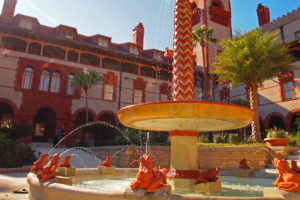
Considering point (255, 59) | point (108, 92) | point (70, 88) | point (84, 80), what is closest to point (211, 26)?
point (108, 92)

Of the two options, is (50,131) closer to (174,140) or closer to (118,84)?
(118,84)

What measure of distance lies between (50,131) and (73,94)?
496 cm

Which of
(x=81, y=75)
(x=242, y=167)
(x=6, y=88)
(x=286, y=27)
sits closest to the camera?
(x=242, y=167)

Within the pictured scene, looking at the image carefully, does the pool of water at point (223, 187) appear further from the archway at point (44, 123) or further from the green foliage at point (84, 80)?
the archway at point (44, 123)

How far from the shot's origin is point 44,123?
27.1m

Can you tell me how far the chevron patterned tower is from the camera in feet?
16.9

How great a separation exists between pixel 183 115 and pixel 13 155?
10.9m

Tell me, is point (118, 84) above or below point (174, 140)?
above

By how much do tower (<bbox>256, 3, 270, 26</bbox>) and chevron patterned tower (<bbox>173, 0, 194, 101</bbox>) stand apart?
33.3m

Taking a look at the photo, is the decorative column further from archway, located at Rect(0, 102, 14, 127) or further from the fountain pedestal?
archway, located at Rect(0, 102, 14, 127)

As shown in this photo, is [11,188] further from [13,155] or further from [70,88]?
[70,88]

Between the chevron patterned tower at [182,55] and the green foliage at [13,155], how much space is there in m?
10.0

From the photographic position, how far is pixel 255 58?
56.5ft

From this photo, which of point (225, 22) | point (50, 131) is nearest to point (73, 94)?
point (50, 131)
